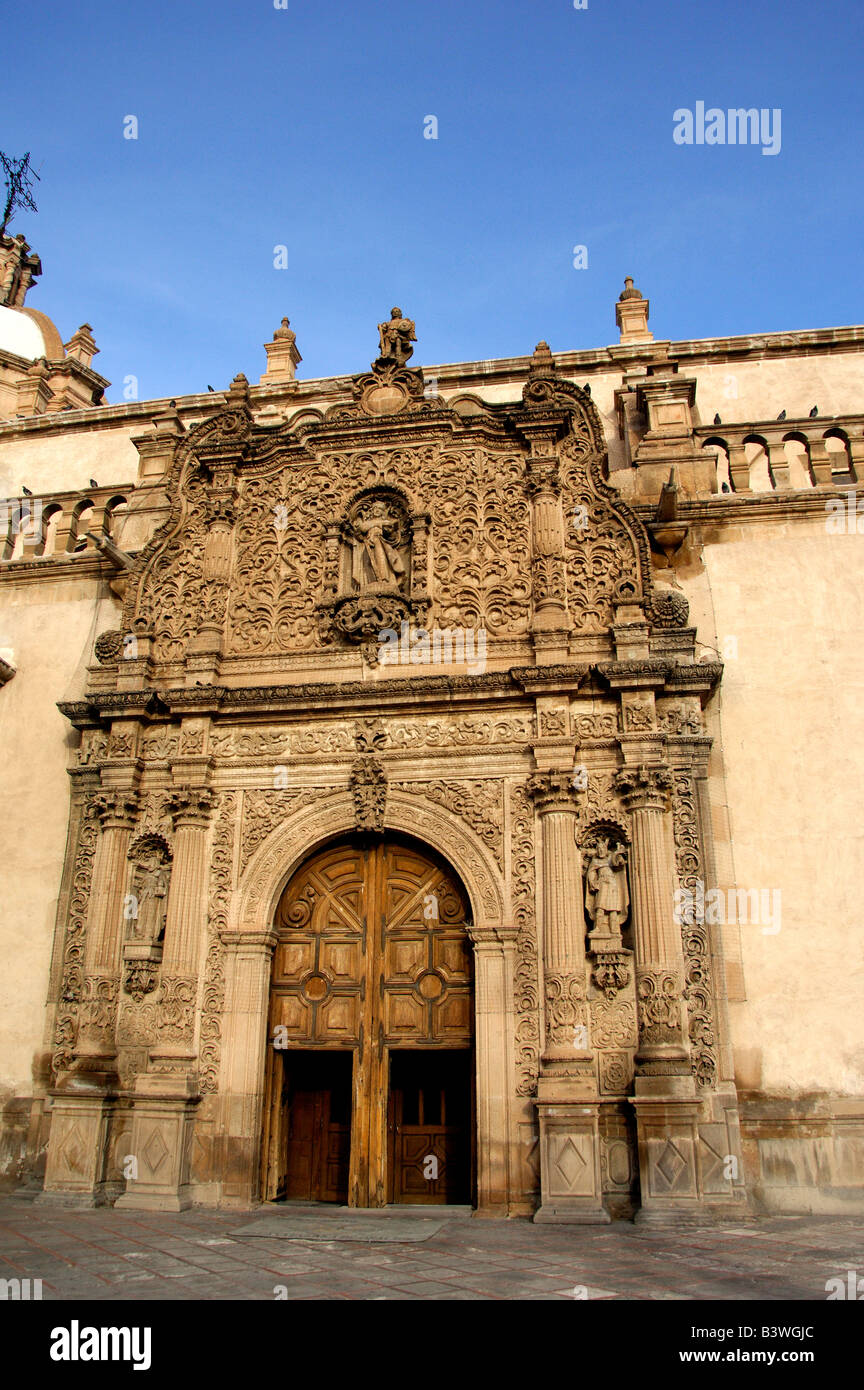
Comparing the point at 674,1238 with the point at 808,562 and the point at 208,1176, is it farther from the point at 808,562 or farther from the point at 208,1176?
the point at 808,562

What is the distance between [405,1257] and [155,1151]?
3923 mm

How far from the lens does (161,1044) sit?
11.2 meters

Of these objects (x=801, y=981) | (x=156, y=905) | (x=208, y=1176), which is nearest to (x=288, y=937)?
(x=156, y=905)

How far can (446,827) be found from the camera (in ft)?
37.6

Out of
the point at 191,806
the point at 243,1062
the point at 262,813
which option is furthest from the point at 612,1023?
the point at 191,806

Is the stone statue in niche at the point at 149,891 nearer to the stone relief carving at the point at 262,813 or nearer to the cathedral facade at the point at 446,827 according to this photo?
the cathedral facade at the point at 446,827

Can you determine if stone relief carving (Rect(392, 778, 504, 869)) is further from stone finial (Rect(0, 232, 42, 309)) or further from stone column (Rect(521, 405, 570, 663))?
stone finial (Rect(0, 232, 42, 309))

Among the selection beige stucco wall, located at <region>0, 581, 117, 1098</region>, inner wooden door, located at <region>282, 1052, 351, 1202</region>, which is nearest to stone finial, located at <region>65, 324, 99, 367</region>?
beige stucco wall, located at <region>0, 581, 117, 1098</region>

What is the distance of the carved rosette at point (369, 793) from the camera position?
11656mm

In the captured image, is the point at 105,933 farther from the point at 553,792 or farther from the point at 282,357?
the point at 282,357

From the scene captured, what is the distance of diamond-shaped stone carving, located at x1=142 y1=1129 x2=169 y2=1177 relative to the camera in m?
10.7

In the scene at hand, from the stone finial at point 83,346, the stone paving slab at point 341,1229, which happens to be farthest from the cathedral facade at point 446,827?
the stone finial at point 83,346

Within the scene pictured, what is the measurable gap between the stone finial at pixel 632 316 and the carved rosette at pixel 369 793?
848cm
